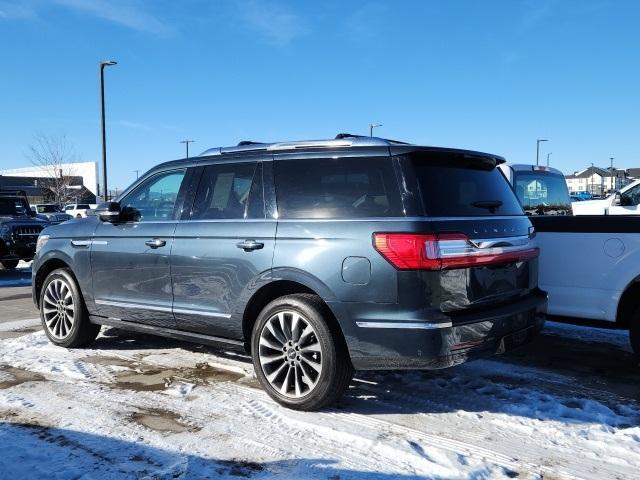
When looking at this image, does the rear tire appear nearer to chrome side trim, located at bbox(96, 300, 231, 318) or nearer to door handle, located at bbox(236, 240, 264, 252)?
door handle, located at bbox(236, 240, 264, 252)

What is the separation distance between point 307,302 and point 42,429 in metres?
1.88

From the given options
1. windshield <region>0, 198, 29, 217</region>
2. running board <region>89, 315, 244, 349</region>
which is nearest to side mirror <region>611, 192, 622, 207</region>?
running board <region>89, 315, 244, 349</region>

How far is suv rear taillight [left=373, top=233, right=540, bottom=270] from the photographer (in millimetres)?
3494

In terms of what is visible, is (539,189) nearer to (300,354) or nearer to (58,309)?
(300,354)

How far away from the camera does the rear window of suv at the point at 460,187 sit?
12.3ft

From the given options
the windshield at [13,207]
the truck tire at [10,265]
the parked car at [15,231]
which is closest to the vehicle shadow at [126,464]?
the parked car at [15,231]

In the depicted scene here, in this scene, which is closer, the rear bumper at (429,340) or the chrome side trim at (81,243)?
the rear bumper at (429,340)

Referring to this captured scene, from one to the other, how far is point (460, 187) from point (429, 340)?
44.6 inches

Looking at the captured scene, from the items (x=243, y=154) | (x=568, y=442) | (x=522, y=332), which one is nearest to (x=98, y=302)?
(x=243, y=154)

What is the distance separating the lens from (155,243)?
4.89 m

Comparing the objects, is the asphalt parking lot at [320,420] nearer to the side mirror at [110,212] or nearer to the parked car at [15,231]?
the side mirror at [110,212]

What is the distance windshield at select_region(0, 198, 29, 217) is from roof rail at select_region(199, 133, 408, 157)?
1072 centimetres

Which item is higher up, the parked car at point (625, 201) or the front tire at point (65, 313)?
the parked car at point (625, 201)

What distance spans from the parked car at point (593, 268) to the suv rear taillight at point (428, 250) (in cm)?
177
